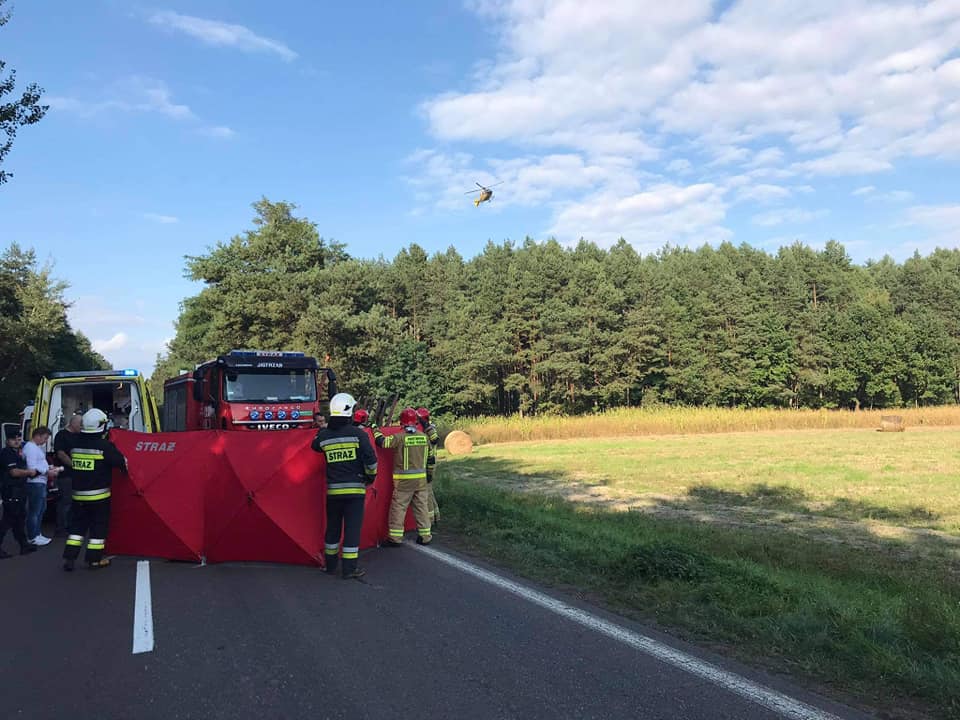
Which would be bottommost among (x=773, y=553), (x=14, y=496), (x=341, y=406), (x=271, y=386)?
(x=773, y=553)

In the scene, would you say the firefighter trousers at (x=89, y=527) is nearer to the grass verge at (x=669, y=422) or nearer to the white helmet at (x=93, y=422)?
the white helmet at (x=93, y=422)

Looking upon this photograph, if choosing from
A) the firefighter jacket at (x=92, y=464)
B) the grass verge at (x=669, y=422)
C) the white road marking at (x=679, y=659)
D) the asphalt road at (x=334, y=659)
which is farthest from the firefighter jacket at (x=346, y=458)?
the grass verge at (x=669, y=422)

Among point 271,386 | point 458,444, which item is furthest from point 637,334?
point 271,386

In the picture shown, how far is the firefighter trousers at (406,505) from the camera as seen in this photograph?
342 inches

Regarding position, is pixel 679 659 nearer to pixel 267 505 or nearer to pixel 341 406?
pixel 341 406

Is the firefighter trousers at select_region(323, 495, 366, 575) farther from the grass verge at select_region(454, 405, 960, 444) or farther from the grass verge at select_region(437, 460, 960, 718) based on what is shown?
the grass verge at select_region(454, 405, 960, 444)

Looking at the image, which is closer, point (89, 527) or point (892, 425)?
point (89, 527)

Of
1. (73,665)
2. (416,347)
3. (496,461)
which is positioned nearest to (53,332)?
(416,347)

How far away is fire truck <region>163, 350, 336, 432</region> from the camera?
14453 mm

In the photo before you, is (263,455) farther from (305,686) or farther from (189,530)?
(305,686)

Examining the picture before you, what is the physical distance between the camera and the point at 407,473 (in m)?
8.72

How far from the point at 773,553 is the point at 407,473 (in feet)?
15.5

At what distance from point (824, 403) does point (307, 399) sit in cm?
6558

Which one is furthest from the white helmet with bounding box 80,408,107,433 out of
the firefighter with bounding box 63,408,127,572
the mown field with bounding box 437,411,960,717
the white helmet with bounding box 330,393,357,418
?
the mown field with bounding box 437,411,960,717
